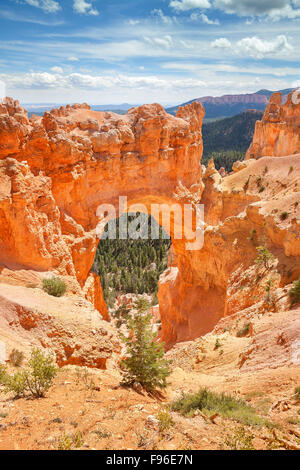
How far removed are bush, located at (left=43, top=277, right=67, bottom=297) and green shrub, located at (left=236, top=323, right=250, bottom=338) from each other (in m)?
8.56

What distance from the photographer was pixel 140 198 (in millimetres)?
23359

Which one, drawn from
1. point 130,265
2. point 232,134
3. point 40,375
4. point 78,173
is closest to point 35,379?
point 40,375

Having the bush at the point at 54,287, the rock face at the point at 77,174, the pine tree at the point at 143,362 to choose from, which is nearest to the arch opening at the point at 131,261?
the rock face at the point at 77,174

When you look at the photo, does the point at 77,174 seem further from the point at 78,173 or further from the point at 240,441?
the point at 240,441

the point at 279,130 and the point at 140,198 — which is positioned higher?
the point at 279,130

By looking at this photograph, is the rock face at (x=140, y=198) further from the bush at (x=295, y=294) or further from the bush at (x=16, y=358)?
the bush at (x=16, y=358)

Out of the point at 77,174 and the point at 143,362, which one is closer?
the point at 143,362

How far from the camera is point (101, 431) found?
5.32 metres

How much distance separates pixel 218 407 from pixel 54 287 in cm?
930

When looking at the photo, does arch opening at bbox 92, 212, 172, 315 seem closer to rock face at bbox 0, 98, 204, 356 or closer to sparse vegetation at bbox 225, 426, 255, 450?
rock face at bbox 0, 98, 204, 356

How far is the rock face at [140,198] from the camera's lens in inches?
599

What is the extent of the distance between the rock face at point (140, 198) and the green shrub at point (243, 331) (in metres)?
2.30

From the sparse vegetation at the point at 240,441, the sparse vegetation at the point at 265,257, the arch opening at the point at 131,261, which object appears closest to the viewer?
the sparse vegetation at the point at 240,441

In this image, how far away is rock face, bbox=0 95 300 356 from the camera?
15227 mm
